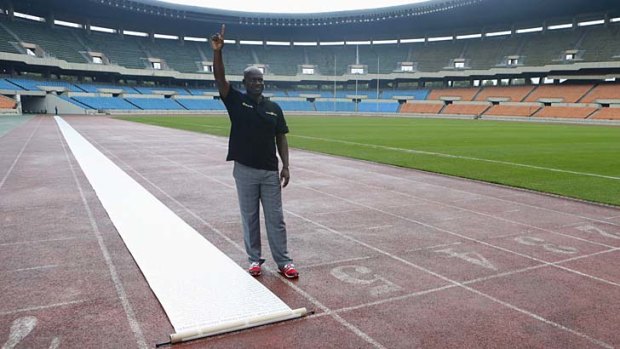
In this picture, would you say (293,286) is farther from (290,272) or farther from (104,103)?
(104,103)

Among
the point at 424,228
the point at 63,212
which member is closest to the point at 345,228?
the point at 424,228

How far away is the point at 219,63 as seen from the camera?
14.2 ft

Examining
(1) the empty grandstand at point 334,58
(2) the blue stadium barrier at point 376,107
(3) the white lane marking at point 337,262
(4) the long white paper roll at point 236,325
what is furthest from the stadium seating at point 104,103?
(4) the long white paper roll at point 236,325

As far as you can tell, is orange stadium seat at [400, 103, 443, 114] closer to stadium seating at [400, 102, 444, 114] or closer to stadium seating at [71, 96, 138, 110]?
stadium seating at [400, 102, 444, 114]

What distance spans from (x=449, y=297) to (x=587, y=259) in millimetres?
2345

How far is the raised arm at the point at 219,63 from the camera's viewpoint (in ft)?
13.9

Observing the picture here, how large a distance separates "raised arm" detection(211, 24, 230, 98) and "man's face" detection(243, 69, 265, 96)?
25cm

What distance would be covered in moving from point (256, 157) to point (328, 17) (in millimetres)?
79314

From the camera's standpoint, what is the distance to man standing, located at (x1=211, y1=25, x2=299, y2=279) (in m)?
4.66

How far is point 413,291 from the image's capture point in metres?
4.52

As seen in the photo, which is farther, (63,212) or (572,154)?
(572,154)

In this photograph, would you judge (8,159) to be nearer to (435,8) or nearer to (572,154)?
(572,154)

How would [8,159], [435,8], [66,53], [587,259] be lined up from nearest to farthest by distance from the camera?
[587,259] < [8,159] < [66,53] < [435,8]

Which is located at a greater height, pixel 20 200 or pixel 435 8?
pixel 435 8
